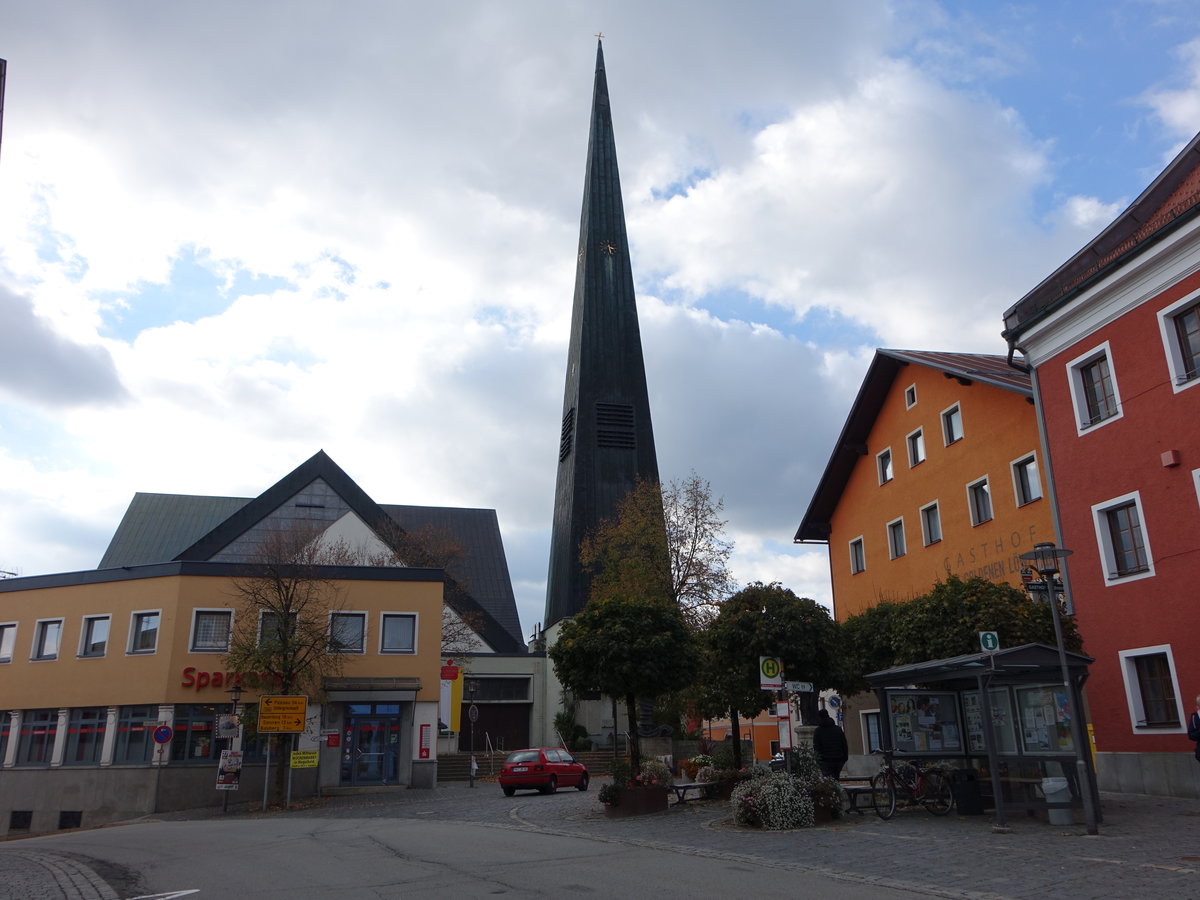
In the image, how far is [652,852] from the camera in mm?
13102

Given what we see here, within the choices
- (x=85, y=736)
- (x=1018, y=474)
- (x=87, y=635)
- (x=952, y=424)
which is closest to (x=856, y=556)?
(x=952, y=424)

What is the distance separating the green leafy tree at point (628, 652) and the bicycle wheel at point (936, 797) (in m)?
5.80

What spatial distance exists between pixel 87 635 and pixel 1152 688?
99.3 ft

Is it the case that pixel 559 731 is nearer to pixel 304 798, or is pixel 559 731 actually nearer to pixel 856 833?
pixel 304 798

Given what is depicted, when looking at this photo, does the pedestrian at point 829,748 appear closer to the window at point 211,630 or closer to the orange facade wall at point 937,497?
the orange facade wall at point 937,497

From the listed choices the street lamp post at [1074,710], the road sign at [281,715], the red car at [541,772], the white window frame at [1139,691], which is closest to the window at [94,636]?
the road sign at [281,715]

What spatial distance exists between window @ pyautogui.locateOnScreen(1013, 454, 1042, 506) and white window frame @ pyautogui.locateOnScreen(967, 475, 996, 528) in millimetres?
1004

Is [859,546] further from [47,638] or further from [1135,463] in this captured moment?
[47,638]

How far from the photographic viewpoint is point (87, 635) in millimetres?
31797

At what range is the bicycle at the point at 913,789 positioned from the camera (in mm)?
15586

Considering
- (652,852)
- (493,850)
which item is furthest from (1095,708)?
(493,850)

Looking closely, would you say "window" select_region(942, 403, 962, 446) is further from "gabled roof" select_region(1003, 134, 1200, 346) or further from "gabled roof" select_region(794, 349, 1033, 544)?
"gabled roof" select_region(1003, 134, 1200, 346)

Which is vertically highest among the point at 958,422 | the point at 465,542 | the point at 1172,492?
the point at 465,542

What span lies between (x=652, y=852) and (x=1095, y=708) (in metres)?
10.8
